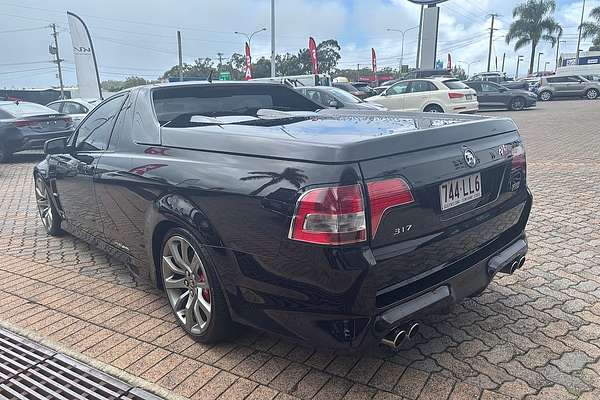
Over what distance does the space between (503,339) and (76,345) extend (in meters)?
2.58

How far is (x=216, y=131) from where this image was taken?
104 inches

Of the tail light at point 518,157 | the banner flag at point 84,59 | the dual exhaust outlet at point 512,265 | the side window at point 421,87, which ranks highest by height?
the banner flag at point 84,59

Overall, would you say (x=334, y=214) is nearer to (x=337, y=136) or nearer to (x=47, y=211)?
(x=337, y=136)

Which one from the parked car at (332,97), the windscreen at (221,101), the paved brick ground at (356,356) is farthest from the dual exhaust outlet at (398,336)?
the parked car at (332,97)

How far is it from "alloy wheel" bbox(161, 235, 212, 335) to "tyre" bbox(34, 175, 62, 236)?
2408 mm

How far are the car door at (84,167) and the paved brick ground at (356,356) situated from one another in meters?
0.47

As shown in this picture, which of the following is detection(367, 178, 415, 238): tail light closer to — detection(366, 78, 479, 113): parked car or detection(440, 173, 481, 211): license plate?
detection(440, 173, 481, 211): license plate

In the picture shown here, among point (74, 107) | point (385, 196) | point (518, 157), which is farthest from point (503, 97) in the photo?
point (385, 196)

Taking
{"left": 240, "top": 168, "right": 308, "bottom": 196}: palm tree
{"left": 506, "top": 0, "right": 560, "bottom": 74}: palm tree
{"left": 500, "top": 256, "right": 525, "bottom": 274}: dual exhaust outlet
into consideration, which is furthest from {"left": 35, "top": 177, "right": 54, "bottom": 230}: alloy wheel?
{"left": 506, "top": 0, "right": 560, "bottom": 74}: palm tree

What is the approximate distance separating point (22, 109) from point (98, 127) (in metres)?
9.08

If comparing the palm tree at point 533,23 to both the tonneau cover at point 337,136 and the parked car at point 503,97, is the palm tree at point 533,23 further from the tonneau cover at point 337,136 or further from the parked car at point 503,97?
the tonneau cover at point 337,136

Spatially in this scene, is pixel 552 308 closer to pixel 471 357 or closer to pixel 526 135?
pixel 471 357

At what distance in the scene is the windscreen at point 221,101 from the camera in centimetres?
348

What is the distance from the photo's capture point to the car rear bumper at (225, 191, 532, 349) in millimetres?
2053
